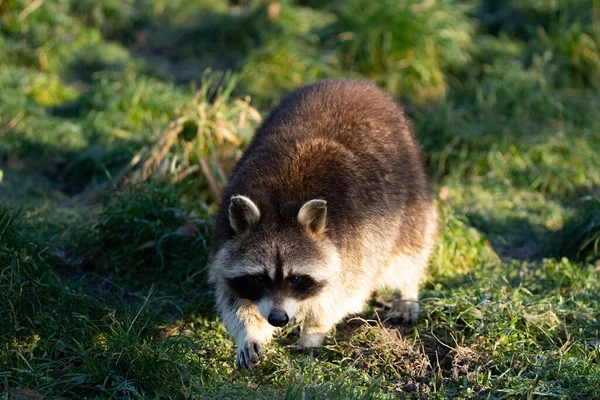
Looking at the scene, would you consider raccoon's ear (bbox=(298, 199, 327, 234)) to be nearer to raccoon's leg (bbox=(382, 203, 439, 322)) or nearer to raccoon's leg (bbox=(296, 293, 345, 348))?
raccoon's leg (bbox=(296, 293, 345, 348))

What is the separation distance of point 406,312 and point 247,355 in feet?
3.73

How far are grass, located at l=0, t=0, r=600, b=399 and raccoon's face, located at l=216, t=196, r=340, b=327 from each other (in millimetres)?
Answer: 355

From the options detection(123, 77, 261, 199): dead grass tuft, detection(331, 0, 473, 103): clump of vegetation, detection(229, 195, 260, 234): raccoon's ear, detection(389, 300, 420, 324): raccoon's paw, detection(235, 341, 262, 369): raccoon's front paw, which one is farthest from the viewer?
detection(331, 0, 473, 103): clump of vegetation

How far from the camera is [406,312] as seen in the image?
4637 millimetres

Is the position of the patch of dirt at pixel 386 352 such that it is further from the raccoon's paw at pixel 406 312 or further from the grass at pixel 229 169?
the raccoon's paw at pixel 406 312

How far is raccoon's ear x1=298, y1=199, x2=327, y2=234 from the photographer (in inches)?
147

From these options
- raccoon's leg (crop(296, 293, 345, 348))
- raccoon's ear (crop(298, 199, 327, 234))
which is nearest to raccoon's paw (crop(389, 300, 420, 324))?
raccoon's leg (crop(296, 293, 345, 348))

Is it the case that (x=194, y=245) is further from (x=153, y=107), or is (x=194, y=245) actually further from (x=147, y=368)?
(x=153, y=107)

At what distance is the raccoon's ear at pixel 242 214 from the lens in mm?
3725

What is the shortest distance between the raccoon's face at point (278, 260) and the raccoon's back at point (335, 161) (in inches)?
3.5

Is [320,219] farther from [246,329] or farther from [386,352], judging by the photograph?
[386,352]

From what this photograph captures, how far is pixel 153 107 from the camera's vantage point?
7.17m

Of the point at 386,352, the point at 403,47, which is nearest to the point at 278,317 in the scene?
the point at 386,352

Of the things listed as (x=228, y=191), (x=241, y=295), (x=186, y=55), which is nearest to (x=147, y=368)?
(x=241, y=295)
